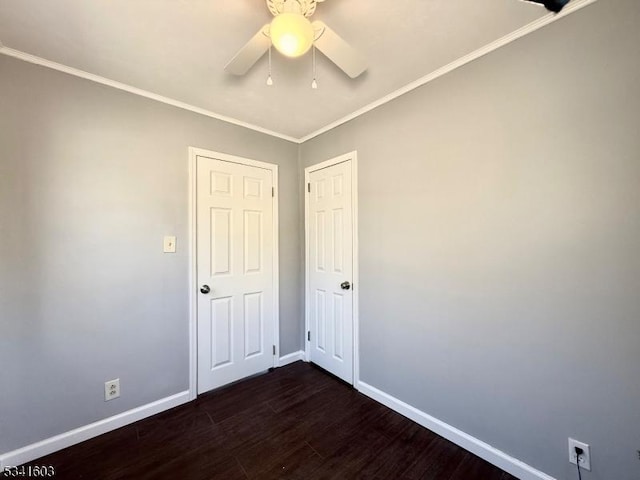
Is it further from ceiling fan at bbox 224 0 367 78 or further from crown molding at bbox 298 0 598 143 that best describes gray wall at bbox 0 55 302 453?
crown molding at bbox 298 0 598 143

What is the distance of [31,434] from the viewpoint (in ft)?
5.28

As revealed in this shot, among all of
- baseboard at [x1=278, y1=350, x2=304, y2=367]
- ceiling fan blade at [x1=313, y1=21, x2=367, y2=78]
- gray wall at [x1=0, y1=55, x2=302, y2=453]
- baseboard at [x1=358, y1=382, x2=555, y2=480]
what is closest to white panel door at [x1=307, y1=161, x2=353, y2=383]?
baseboard at [x1=278, y1=350, x2=304, y2=367]

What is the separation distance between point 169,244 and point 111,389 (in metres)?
1.06

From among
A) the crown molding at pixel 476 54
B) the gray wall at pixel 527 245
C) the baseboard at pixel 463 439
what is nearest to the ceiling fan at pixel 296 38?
the crown molding at pixel 476 54

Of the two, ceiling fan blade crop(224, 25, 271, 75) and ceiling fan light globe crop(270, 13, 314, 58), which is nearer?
ceiling fan light globe crop(270, 13, 314, 58)

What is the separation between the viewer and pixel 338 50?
4.22 feet

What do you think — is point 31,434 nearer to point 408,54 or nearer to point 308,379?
point 308,379

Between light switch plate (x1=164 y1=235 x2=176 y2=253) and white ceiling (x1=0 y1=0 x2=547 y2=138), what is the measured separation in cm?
109

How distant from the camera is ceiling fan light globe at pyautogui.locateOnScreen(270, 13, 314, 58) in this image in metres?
1.01

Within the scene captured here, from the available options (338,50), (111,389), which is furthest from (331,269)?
(111,389)

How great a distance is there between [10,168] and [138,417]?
71.5 inches

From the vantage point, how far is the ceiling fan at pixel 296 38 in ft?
3.34

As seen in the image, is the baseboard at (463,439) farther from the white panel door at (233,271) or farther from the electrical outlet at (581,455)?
the white panel door at (233,271)

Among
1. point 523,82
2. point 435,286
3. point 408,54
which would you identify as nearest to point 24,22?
point 408,54
